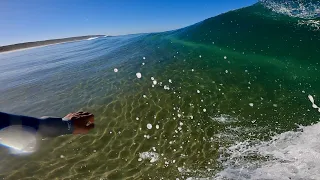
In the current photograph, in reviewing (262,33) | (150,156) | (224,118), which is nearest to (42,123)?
(150,156)

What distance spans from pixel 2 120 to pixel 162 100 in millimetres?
8512

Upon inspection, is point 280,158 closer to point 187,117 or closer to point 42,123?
point 187,117

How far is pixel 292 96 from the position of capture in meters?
11.2

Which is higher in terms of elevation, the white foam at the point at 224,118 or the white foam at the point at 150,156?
the white foam at the point at 224,118

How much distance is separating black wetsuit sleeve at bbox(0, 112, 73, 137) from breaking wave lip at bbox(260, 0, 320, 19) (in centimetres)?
2916

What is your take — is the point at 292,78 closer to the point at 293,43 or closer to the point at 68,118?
the point at 293,43

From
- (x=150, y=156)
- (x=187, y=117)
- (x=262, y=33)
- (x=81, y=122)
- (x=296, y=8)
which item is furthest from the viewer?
(x=296, y=8)

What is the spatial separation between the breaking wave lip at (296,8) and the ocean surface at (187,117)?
798 centimetres

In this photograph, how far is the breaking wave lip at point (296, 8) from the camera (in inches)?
1052

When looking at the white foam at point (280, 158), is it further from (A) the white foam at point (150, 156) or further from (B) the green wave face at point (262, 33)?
(B) the green wave face at point (262, 33)

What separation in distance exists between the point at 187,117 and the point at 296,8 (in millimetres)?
26768

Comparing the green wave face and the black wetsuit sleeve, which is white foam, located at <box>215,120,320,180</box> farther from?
the green wave face

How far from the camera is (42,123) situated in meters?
3.58

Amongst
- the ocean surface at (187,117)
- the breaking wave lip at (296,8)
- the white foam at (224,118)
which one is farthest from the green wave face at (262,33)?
the white foam at (224,118)
